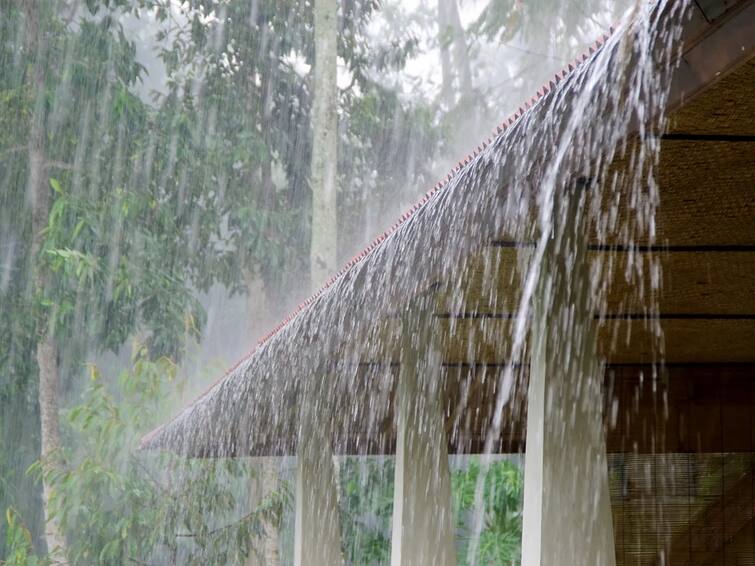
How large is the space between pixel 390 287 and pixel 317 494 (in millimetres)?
3272

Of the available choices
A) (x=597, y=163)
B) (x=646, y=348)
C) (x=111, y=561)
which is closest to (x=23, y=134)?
(x=111, y=561)

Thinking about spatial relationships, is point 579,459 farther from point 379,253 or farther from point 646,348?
point 646,348

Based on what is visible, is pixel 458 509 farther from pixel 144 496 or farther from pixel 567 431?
pixel 567 431

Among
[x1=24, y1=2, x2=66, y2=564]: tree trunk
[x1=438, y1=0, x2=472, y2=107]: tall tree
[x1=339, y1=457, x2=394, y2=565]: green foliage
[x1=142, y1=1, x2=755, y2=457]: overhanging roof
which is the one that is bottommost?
[x1=339, y1=457, x2=394, y2=565]: green foliage

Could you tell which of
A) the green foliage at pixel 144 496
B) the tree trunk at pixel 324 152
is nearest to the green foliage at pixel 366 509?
the green foliage at pixel 144 496

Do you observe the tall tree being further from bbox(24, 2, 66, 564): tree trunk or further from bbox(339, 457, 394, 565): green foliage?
bbox(339, 457, 394, 565): green foliage

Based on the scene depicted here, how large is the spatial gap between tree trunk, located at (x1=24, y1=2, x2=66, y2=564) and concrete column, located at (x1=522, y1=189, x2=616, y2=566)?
12.8 metres

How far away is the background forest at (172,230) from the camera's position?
530 inches

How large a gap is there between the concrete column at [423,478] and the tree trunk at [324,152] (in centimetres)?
897

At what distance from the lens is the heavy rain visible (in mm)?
2818

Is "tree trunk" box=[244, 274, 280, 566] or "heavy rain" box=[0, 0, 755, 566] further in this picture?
"tree trunk" box=[244, 274, 280, 566]

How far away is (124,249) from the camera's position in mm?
16047

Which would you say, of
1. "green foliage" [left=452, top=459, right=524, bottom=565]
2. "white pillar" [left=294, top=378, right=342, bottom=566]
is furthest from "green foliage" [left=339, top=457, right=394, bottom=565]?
"white pillar" [left=294, top=378, right=342, bottom=566]

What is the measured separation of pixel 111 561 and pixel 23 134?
6.66 m
